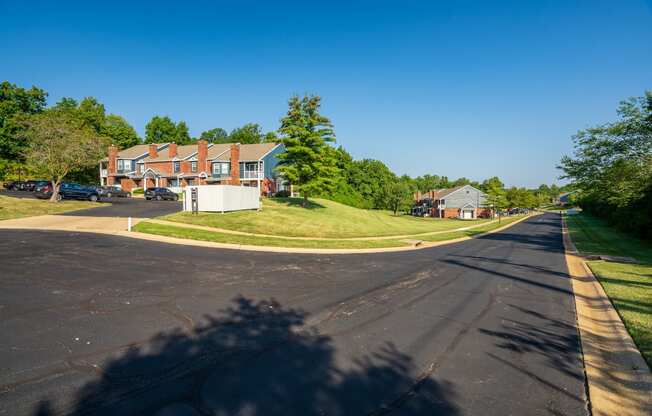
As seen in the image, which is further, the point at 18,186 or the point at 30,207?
the point at 18,186

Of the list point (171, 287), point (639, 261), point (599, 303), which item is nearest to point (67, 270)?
point (171, 287)

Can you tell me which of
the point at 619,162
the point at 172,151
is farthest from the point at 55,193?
the point at 619,162

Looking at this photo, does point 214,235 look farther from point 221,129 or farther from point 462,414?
point 221,129

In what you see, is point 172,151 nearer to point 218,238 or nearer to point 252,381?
point 218,238

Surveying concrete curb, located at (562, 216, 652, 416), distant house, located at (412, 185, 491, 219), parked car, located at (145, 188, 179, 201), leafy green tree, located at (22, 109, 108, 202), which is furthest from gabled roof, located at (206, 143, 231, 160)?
distant house, located at (412, 185, 491, 219)

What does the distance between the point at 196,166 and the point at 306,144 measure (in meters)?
26.7

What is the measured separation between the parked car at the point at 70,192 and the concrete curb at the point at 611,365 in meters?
38.0

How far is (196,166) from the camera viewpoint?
52.0m

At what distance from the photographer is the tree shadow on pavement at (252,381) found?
3.43 metres

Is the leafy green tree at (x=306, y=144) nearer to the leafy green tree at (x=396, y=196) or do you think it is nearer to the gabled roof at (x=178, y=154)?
the gabled roof at (x=178, y=154)

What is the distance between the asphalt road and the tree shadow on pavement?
0.9 inches

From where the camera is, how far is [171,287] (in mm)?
7863

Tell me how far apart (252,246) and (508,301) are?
439 inches

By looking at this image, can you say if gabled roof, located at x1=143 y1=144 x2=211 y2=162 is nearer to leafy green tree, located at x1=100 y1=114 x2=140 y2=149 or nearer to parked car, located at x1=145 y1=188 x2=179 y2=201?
parked car, located at x1=145 y1=188 x2=179 y2=201
